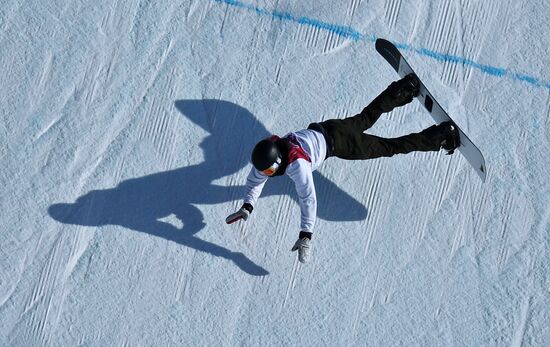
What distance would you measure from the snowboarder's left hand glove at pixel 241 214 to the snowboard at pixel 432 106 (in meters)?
1.38

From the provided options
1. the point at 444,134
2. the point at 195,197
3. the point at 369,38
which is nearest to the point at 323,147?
the point at 444,134

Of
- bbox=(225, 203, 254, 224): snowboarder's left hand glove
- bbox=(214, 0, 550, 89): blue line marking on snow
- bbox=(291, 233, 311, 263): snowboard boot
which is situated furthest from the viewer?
bbox=(214, 0, 550, 89): blue line marking on snow

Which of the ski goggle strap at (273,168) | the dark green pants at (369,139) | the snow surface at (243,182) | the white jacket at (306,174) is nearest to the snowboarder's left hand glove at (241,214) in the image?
the white jacket at (306,174)

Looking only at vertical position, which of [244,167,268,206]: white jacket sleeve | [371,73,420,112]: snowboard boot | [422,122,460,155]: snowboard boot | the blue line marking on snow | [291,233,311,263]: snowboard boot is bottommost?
[291,233,311,263]: snowboard boot

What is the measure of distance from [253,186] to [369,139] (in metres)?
0.81

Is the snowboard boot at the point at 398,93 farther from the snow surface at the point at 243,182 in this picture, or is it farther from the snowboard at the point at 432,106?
the snow surface at the point at 243,182

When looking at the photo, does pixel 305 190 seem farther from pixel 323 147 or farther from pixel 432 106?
pixel 432 106

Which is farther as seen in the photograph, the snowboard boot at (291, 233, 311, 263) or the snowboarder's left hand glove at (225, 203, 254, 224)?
the snowboarder's left hand glove at (225, 203, 254, 224)

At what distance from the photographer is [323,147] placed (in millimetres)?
4824

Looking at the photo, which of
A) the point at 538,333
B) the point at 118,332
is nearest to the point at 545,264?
the point at 538,333

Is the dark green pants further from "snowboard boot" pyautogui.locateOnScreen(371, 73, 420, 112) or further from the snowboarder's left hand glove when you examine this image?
the snowboarder's left hand glove

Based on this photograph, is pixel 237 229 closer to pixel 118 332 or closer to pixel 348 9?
pixel 118 332

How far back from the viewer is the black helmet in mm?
4504

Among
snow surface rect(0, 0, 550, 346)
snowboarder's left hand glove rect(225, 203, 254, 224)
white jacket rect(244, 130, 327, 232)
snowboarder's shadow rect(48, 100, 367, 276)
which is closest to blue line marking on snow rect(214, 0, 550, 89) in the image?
snow surface rect(0, 0, 550, 346)
